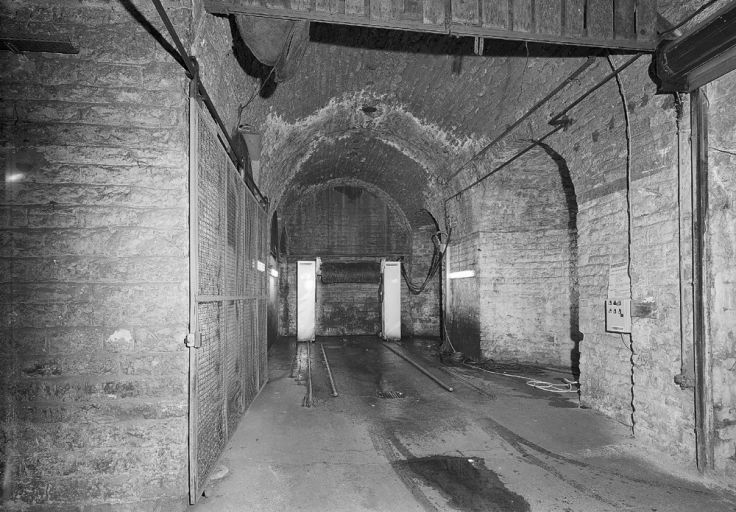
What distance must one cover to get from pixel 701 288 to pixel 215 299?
4.34m

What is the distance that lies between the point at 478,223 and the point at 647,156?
15.9 feet

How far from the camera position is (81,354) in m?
3.18

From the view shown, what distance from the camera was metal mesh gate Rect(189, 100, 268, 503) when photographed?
3324mm

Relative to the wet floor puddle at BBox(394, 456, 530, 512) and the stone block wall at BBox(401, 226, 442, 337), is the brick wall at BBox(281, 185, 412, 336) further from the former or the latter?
the wet floor puddle at BBox(394, 456, 530, 512)

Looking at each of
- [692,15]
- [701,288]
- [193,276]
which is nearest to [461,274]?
[701,288]

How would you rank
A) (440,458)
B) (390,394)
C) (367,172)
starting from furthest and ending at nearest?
(367,172)
(390,394)
(440,458)

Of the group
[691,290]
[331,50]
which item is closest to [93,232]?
[331,50]

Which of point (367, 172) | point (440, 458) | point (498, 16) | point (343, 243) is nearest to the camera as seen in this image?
point (498, 16)

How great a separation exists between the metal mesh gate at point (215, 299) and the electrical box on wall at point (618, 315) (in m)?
4.32

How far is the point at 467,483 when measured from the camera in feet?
12.4

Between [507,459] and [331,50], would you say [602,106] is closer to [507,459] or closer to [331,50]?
[331,50]

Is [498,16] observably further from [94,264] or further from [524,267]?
[524,267]

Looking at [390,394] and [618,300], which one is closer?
[618,300]

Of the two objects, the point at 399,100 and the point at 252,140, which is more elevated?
the point at 399,100
